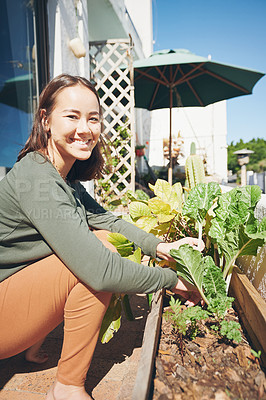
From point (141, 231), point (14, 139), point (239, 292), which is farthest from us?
point (14, 139)

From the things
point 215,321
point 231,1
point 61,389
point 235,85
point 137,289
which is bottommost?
point 61,389

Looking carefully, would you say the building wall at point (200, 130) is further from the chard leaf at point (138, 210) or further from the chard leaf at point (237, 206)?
the chard leaf at point (237, 206)

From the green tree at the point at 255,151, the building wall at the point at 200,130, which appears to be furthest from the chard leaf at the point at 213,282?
the green tree at the point at 255,151

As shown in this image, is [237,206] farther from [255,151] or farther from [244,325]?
[255,151]

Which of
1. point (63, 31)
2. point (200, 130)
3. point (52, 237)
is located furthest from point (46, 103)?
point (200, 130)

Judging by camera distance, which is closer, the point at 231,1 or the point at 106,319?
the point at 106,319

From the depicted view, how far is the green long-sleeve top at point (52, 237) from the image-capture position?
35.1 inches

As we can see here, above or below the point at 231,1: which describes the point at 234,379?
below

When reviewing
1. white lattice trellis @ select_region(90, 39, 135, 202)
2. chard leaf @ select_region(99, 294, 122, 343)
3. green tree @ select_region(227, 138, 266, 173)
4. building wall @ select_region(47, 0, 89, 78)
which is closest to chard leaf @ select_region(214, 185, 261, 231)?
chard leaf @ select_region(99, 294, 122, 343)

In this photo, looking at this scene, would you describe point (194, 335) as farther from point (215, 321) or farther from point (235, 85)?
point (235, 85)

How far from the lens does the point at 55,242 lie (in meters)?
0.90

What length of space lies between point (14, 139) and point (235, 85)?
383 centimetres

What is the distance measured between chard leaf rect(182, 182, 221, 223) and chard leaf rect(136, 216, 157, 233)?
249 mm

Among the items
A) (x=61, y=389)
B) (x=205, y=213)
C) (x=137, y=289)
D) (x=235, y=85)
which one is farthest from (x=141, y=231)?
(x=235, y=85)
